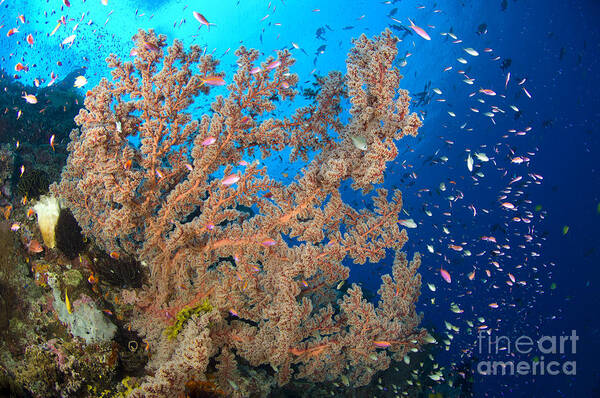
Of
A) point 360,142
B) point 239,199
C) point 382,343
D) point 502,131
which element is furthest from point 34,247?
point 502,131

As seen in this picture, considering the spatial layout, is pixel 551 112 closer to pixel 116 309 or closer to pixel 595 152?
pixel 595 152

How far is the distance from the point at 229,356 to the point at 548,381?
57.5 meters

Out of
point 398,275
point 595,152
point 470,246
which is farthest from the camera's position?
point 470,246

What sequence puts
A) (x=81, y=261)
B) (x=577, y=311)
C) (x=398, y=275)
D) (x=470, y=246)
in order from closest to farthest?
1. (x=81, y=261)
2. (x=398, y=275)
3. (x=577, y=311)
4. (x=470, y=246)

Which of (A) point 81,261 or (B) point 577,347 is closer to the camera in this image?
(A) point 81,261

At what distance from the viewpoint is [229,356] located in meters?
4.75

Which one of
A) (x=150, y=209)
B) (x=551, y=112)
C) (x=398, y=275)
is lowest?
(x=398, y=275)

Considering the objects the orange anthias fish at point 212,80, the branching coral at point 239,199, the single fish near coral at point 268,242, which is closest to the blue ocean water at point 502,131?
the branching coral at point 239,199

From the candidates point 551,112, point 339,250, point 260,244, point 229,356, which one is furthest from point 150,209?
point 551,112

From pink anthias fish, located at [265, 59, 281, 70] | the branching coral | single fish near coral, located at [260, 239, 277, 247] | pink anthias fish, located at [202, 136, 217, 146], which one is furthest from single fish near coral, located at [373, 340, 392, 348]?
pink anthias fish, located at [265, 59, 281, 70]

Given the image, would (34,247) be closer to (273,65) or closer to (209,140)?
(209,140)

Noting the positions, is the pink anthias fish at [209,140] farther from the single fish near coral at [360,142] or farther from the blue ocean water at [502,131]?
the blue ocean water at [502,131]

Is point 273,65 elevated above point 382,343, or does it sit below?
above

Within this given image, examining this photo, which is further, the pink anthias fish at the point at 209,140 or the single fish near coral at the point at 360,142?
the pink anthias fish at the point at 209,140
